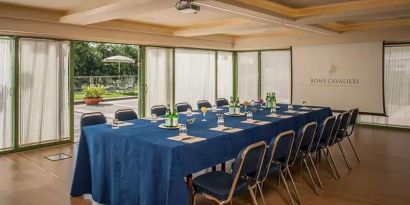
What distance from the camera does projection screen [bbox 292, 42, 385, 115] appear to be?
7.91m

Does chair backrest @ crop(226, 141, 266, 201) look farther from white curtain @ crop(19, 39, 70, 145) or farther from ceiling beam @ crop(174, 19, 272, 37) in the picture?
white curtain @ crop(19, 39, 70, 145)

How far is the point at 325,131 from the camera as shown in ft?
14.4

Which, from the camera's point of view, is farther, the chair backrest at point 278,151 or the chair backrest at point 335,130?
the chair backrest at point 335,130

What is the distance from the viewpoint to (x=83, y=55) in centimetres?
1780

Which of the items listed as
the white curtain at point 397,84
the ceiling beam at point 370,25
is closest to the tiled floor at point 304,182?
the white curtain at point 397,84

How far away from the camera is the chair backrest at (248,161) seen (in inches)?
106

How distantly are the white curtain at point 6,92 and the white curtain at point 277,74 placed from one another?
6655 millimetres

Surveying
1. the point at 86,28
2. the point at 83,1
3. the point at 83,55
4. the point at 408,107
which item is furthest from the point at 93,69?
the point at 408,107

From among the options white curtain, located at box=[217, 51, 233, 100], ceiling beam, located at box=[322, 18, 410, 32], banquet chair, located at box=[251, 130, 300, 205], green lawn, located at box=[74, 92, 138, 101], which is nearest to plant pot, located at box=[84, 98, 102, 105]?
green lawn, located at box=[74, 92, 138, 101]

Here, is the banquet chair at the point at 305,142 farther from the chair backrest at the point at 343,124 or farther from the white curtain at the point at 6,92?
the white curtain at the point at 6,92

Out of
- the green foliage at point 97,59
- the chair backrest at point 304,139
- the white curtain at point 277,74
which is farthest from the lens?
the green foliage at point 97,59

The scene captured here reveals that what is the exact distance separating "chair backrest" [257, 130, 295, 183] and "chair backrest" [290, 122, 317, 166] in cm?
21

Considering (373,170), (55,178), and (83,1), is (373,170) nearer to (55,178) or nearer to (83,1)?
(55,178)

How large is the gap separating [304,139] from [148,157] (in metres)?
1.90
